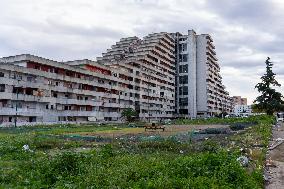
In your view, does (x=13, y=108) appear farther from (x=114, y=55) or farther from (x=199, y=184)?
(x=114, y=55)

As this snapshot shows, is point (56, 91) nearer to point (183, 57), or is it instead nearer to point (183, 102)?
point (183, 102)

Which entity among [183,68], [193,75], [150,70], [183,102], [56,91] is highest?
[183,68]

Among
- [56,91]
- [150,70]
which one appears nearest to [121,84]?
[150,70]

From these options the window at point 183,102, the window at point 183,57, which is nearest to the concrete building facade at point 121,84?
the window at point 183,57

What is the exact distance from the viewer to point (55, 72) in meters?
83.1

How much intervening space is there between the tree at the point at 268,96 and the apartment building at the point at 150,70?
47552 mm

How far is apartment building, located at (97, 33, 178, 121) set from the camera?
12419cm

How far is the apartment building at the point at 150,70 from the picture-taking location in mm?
124188

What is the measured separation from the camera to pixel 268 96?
79.7m

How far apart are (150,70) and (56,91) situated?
187ft

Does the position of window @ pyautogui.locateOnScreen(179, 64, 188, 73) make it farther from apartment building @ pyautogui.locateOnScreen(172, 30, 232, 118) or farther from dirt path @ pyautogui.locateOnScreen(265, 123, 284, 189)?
dirt path @ pyautogui.locateOnScreen(265, 123, 284, 189)

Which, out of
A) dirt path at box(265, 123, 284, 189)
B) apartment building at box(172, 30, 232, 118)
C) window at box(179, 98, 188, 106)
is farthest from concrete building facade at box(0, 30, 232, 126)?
dirt path at box(265, 123, 284, 189)

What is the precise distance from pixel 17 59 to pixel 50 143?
50678 millimetres

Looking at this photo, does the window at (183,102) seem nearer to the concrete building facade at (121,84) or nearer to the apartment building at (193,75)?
the apartment building at (193,75)
